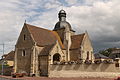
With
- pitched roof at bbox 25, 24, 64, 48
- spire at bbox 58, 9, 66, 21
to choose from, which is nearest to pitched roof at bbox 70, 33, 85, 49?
pitched roof at bbox 25, 24, 64, 48

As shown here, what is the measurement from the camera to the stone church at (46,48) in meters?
36.2

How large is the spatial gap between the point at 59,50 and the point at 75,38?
300 inches

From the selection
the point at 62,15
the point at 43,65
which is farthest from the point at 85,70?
the point at 62,15

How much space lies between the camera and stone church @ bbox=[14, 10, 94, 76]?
36156 mm

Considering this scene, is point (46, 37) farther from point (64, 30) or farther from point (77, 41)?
point (77, 41)

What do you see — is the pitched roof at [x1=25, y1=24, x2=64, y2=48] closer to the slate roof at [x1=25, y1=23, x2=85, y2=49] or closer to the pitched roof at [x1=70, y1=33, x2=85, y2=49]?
the slate roof at [x1=25, y1=23, x2=85, y2=49]

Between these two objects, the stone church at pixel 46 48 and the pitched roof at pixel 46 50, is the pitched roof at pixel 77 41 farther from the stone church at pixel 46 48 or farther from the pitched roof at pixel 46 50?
the pitched roof at pixel 46 50

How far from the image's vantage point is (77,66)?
30.1 metres

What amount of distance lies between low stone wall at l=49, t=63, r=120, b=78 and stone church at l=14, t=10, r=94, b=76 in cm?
122

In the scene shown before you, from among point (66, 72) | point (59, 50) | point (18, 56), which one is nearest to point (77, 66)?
point (66, 72)

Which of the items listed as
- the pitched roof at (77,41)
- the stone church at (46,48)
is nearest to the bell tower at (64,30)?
the stone church at (46,48)

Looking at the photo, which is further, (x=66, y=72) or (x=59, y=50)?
(x=59, y=50)

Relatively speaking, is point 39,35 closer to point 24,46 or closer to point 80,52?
point 24,46

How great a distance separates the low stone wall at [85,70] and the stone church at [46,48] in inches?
47.9
